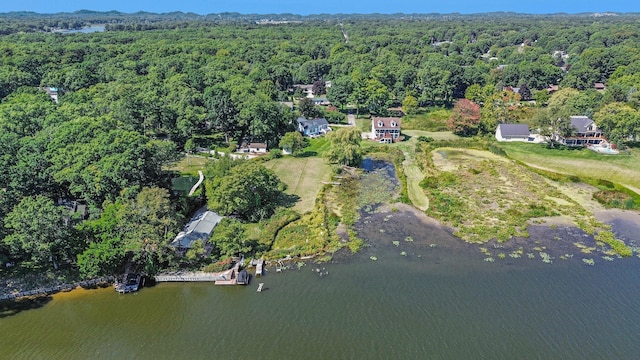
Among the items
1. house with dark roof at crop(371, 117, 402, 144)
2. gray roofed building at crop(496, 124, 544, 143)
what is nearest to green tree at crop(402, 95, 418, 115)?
house with dark roof at crop(371, 117, 402, 144)

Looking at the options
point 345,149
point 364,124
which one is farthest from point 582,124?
point 345,149

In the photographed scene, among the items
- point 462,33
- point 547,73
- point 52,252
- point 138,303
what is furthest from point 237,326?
point 462,33

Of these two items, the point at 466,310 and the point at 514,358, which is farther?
the point at 466,310

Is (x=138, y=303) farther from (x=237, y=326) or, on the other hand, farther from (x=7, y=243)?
(x=7, y=243)

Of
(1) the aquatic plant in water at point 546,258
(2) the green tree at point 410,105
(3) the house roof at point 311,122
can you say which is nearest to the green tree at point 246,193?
(1) the aquatic plant in water at point 546,258

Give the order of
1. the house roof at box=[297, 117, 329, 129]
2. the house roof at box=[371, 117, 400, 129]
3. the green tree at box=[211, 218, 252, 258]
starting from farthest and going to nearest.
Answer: the house roof at box=[297, 117, 329, 129], the house roof at box=[371, 117, 400, 129], the green tree at box=[211, 218, 252, 258]

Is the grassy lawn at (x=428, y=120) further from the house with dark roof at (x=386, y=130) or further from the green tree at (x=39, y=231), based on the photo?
the green tree at (x=39, y=231)

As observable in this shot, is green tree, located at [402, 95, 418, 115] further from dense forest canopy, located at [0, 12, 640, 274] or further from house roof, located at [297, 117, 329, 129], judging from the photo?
house roof, located at [297, 117, 329, 129]

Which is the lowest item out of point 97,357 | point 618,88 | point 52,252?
point 97,357
